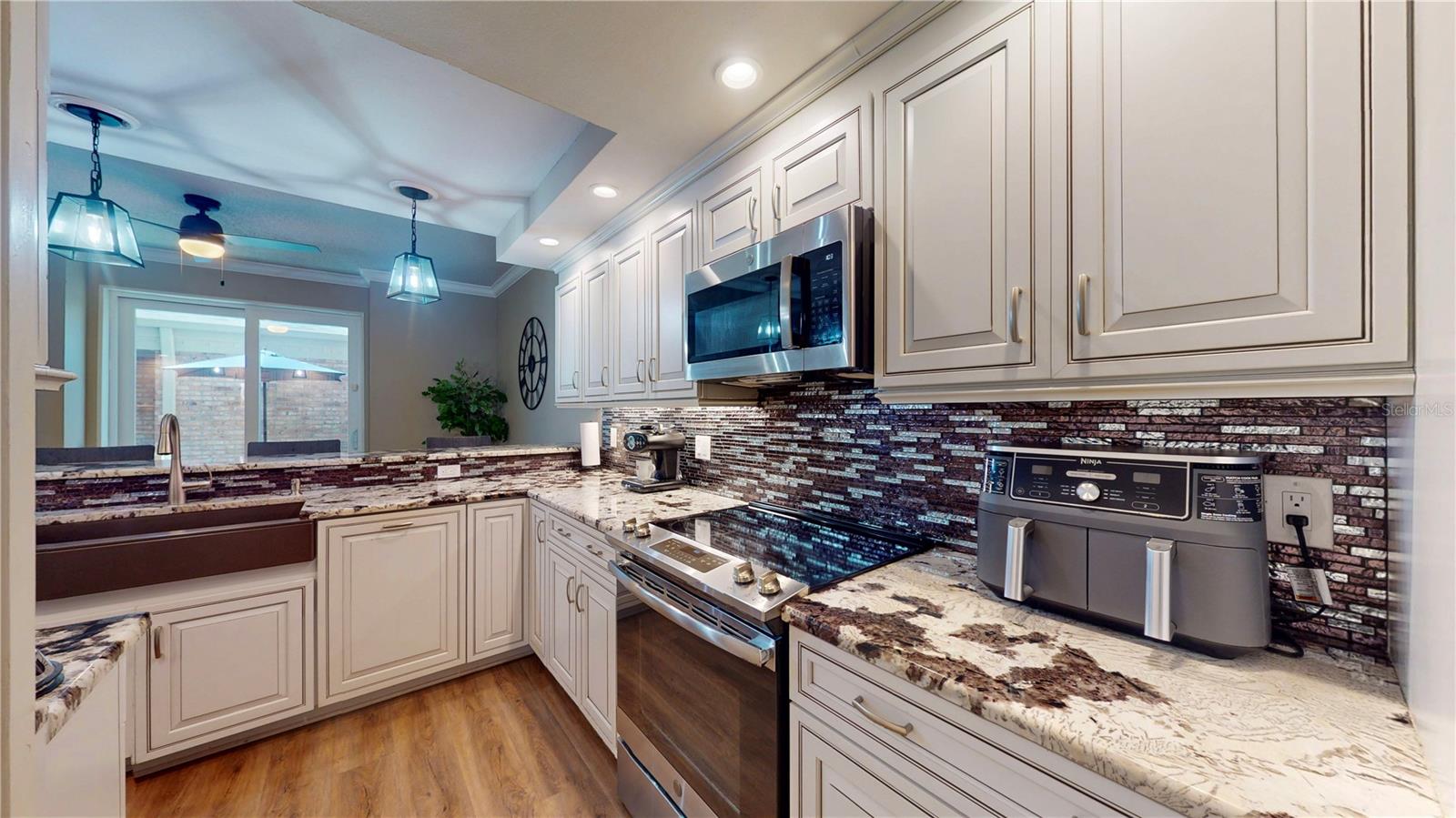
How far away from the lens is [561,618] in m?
2.12

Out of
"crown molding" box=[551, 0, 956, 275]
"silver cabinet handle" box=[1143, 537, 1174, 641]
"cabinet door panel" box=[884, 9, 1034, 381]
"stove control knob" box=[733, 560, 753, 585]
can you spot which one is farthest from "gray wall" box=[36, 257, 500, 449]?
"silver cabinet handle" box=[1143, 537, 1174, 641]

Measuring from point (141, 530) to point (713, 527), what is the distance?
213cm

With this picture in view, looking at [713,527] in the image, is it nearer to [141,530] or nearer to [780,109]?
[780,109]

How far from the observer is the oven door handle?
1.05 metres

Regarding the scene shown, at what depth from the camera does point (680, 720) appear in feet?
4.37

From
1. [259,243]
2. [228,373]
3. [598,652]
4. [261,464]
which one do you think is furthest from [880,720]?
[228,373]

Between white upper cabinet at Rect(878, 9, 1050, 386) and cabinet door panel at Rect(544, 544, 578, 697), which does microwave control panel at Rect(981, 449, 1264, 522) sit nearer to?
white upper cabinet at Rect(878, 9, 1050, 386)

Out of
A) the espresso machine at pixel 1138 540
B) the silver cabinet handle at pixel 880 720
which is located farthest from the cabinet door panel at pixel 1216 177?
the silver cabinet handle at pixel 880 720

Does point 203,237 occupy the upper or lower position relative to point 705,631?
upper

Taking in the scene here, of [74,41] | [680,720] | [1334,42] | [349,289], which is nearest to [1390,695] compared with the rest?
[1334,42]

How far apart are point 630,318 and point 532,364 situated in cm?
261

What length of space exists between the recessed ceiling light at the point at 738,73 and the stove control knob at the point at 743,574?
1.43 metres

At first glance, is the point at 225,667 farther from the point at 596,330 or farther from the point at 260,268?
the point at 260,268

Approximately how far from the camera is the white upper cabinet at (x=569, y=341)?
9.80ft
